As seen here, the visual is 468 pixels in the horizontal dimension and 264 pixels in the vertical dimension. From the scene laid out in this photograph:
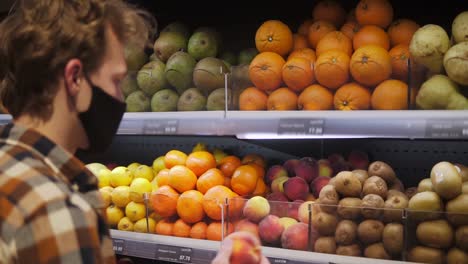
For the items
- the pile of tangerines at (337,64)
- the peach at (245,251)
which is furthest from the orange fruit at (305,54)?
the peach at (245,251)

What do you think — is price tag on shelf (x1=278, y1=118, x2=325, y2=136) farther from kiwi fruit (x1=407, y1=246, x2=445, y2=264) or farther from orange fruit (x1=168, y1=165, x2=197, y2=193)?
orange fruit (x1=168, y1=165, x2=197, y2=193)

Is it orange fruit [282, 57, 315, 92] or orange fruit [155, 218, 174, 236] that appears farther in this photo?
orange fruit [155, 218, 174, 236]

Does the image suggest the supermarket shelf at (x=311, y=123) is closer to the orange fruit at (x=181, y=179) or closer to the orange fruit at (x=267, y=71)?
the orange fruit at (x=267, y=71)

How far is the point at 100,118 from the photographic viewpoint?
1.07 metres

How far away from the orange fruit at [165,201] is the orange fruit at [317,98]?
0.59m

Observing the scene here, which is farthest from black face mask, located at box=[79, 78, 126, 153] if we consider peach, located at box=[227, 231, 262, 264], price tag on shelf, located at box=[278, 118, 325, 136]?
price tag on shelf, located at box=[278, 118, 325, 136]

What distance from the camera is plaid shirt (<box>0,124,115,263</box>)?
79 centimetres

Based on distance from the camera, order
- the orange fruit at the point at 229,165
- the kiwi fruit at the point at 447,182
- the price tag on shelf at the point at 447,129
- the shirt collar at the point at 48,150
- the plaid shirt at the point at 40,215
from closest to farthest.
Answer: the plaid shirt at the point at 40,215
the shirt collar at the point at 48,150
the price tag on shelf at the point at 447,129
the kiwi fruit at the point at 447,182
the orange fruit at the point at 229,165

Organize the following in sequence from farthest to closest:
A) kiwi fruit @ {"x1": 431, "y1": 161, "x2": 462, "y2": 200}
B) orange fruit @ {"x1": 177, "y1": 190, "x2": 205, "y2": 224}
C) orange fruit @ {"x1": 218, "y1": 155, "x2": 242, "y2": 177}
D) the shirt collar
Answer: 1. orange fruit @ {"x1": 218, "y1": 155, "x2": 242, "y2": 177}
2. orange fruit @ {"x1": 177, "y1": 190, "x2": 205, "y2": 224}
3. kiwi fruit @ {"x1": 431, "y1": 161, "x2": 462, "y2": 200}
4. the shirt collar

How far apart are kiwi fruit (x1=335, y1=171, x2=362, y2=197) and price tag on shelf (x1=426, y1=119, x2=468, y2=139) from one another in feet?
0.95

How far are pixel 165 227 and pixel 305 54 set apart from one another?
0.75 meters

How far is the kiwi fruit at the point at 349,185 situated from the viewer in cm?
160

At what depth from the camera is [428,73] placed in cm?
150

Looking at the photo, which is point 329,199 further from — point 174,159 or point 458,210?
point 174,159
